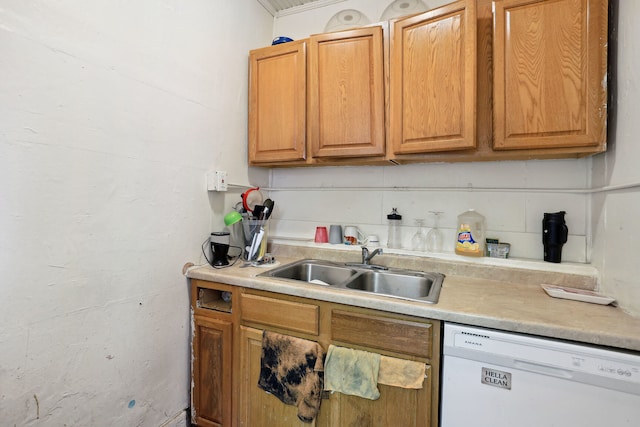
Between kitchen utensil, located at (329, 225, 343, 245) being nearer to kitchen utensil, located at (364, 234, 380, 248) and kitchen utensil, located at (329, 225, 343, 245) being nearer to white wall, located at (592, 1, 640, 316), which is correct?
kitchen utensil, located at (364, 234, 380, 248)

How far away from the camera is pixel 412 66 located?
1.47 m

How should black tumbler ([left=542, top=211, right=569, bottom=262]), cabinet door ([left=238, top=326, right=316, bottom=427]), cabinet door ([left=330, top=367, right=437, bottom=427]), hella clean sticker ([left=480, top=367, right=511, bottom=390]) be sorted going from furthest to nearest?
black tumbler ([left=542, top=211, right=569, bottom=262]) < cabinet door ([left=238, top=326, right=316, bottom=427]) < cabinet door ([left=330, top=367, right=437, bottom=427]) < hella clean sticker ([left=480, top=367, right=511, bottom=390])

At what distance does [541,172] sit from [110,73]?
6.80ft

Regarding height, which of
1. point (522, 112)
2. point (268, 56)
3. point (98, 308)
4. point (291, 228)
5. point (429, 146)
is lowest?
point (98, 308)

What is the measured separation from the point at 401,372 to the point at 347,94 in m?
1.38

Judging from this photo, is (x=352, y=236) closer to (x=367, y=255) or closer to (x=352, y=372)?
(x=367, y=255)

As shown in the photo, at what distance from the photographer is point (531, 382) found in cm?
94

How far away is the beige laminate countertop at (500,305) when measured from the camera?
35.7 inches

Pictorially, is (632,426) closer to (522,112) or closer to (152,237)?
(522,112)

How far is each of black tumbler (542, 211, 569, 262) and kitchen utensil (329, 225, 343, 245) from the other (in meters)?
1.11

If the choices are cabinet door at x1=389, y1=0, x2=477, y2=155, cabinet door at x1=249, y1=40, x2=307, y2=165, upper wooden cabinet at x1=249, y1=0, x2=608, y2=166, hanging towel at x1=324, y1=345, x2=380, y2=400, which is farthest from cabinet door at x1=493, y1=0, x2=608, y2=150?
hanging towel at x1=324, y1=345, x2=380, y2=400

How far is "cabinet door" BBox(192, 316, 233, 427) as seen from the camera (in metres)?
1.43

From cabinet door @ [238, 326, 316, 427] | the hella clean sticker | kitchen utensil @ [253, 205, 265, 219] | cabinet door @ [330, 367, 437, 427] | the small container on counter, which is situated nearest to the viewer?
the hella clean sticker

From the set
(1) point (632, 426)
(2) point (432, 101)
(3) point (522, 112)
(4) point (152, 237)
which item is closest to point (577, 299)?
(1) point (632, 426)
